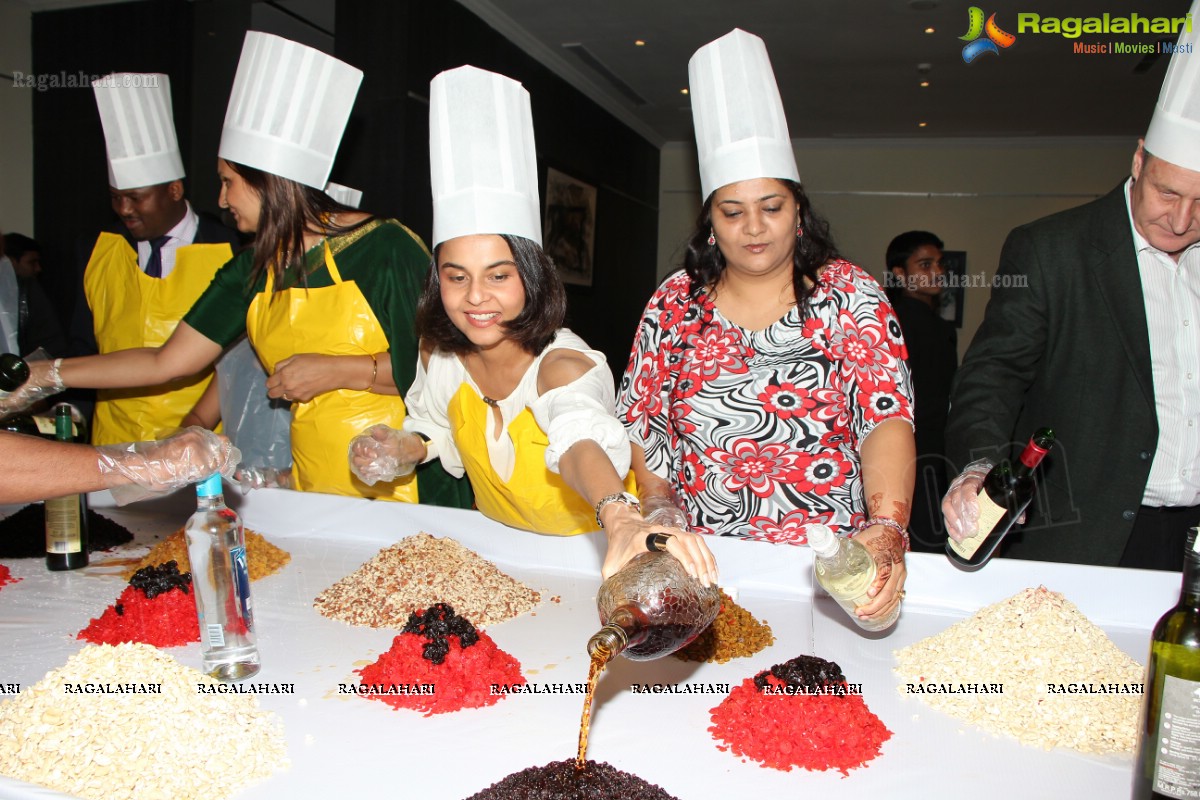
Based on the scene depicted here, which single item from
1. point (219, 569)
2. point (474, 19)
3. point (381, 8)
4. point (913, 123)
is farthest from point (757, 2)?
point (219, 569)

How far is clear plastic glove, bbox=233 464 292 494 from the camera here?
6.64 ft

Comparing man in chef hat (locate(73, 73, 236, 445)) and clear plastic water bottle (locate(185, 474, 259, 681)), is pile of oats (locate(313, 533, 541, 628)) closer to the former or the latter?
clear plastic water bottle (locate(185, 474, 259, 681))

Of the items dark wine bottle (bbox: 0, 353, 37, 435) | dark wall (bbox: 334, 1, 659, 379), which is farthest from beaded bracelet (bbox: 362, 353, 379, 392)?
dark wall (bbox: 334, 1, 659, 379)

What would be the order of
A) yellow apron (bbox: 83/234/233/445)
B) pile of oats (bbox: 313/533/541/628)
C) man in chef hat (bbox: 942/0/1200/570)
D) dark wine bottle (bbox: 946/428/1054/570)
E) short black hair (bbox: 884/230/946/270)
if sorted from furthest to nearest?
short black hair (bbox: 884/230/946/270), yellow apron (bbox: 83/234/233/445), man in chef hat (bbox: 942/0/1200/570), pile of oats (bbox: 313/533/541/628), dark wine bottle (bbox: 946/428/1054/570)

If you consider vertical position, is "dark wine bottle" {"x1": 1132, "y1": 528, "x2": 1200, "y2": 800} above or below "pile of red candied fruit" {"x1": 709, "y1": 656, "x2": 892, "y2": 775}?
above

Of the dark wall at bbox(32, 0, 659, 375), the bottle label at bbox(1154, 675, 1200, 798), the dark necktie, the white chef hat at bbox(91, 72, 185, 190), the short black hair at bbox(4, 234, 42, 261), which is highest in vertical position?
the dark wall at bbox(32, 0, 659, 375)

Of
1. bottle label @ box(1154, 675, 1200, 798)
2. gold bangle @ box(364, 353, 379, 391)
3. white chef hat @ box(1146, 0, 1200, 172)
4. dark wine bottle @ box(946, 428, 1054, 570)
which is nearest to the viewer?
bottle label @ box(1154, 675, 1200, 798)

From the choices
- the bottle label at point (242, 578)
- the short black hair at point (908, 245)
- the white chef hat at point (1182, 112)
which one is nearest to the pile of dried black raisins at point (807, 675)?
the bottle label at point (242, 578)

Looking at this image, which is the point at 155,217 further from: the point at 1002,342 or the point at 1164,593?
the point at 1164,593

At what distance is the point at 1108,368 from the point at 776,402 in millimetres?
659

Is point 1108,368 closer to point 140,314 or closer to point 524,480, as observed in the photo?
point 524,480

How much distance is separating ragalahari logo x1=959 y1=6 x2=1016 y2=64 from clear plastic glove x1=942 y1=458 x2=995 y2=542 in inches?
176

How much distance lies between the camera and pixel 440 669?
1.11 metres

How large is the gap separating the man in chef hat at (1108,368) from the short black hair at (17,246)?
4.52 metres
